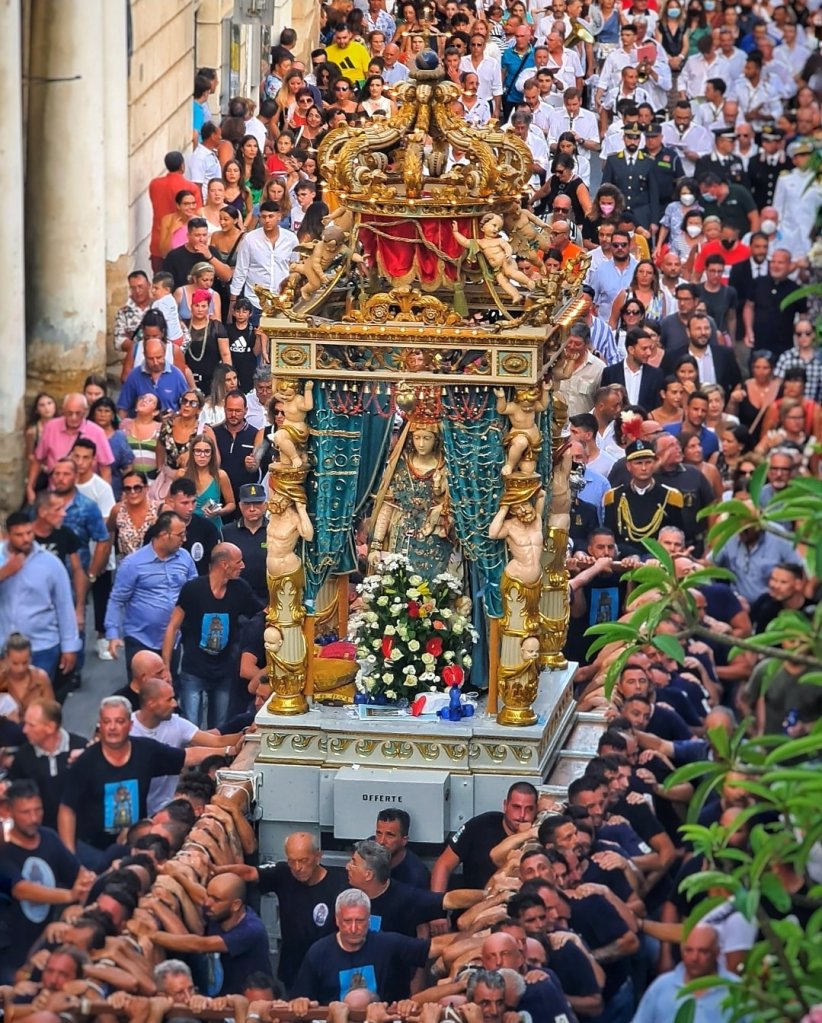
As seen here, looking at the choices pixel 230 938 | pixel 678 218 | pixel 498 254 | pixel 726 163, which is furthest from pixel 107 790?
pixel 726 163

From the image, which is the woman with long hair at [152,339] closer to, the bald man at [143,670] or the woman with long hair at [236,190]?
the woman with long hair at [236,190]

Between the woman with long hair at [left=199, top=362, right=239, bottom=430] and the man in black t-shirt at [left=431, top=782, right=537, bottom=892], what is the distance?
578cm

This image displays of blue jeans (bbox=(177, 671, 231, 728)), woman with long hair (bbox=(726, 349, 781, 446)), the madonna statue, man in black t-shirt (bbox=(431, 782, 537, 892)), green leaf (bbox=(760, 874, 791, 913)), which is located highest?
green leaf (bbox=(760, 874, 791, 913))

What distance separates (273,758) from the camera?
15414 mm

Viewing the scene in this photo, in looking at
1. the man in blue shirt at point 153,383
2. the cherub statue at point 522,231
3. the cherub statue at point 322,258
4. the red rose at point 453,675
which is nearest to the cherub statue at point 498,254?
the cherub statue at point 522,231

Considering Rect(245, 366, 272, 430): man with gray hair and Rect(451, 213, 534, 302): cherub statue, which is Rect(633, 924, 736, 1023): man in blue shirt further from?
Rect(245, 366, 272, 430): man with gray hair

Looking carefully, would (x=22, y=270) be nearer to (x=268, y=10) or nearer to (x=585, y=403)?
(x=585, y=403)

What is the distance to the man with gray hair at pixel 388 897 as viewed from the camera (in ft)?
45.3

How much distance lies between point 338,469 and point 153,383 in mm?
4889

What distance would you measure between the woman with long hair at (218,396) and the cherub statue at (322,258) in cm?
415

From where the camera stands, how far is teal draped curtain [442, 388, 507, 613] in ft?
50.3

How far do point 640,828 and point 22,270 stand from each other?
9.11m

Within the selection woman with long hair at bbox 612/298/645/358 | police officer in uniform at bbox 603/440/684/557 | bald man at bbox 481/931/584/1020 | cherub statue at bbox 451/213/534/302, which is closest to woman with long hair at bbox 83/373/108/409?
police officer in uniform at bbox 603/440/684/557

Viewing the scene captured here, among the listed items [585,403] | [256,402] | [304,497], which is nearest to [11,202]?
[256,402]
